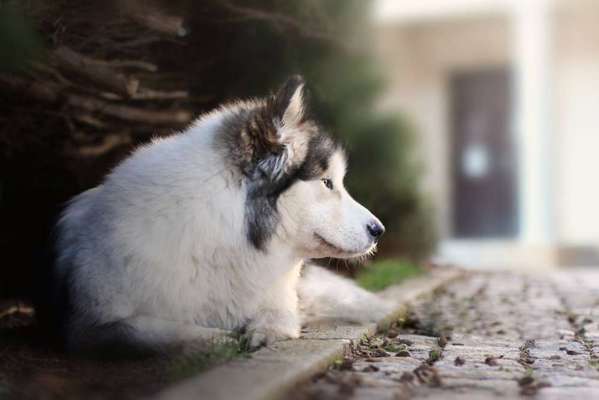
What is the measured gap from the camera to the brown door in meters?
15.6

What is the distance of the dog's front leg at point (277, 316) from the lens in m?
4.08

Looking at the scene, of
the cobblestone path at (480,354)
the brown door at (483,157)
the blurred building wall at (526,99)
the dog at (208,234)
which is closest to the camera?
the cobblestone path at (480,354)

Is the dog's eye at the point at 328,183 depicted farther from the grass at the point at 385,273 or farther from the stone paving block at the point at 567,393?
the grass at the point at 385,273

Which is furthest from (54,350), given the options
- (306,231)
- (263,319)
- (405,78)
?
(405,78)

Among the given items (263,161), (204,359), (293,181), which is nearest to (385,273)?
(293,181)

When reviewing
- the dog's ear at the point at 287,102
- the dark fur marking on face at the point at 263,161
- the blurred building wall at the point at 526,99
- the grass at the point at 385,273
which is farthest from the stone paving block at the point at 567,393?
the blurred building wall at the point at 526,99

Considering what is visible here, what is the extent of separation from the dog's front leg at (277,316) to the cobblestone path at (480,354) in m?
0.37

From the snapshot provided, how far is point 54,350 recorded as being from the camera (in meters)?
4.36

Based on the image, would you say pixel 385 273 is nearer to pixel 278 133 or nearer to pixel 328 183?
pixel 328 183

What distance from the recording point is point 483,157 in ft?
51.8

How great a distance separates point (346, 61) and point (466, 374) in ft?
15.8

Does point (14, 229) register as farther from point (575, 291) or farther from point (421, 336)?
point (575, 291)

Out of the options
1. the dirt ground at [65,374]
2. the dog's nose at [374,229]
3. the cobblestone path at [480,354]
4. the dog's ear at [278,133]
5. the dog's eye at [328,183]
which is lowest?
the dirt ground at [65,374]

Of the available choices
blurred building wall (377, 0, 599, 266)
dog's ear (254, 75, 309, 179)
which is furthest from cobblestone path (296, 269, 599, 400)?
blurred building wall (377, 0, 599, 266)
